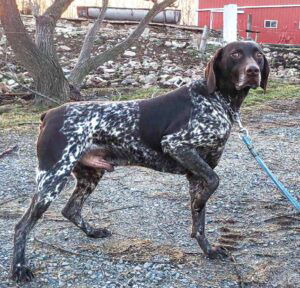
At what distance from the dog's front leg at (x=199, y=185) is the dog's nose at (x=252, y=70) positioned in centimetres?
70

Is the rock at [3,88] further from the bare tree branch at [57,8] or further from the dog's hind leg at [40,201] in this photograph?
the dog's hind leg at [40,201]

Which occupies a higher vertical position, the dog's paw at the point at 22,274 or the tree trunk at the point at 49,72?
the tree trunk at the point at 49,72

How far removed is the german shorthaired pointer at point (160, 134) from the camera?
3.95 m

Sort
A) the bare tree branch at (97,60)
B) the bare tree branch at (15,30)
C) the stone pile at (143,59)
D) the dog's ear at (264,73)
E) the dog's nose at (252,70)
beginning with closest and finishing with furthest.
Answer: the dog's nose at (252,70), the dog's ear at (264,73), the bare tree branch at (15,30), the bare tree branch at (97,60), the stone pile at (143,59)

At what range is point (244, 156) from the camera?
7.52 meters

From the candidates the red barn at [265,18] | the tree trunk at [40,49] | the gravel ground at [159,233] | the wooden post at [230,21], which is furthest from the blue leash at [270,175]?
the red barn at [265,18]

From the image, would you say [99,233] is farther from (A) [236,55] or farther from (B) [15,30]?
(B) [15,30]

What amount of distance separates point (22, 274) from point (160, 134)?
143cm

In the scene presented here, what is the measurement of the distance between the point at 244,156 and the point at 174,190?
6.30 ft

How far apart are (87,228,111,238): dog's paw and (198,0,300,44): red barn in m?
20.6

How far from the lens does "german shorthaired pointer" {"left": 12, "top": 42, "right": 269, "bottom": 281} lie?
395 centimetres

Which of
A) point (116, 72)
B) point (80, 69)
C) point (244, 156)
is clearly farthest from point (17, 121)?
point (116, 72)

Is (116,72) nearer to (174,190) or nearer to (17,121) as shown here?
(17,121)

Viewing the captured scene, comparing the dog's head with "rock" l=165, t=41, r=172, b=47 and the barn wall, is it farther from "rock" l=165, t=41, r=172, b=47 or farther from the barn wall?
the barn wall
